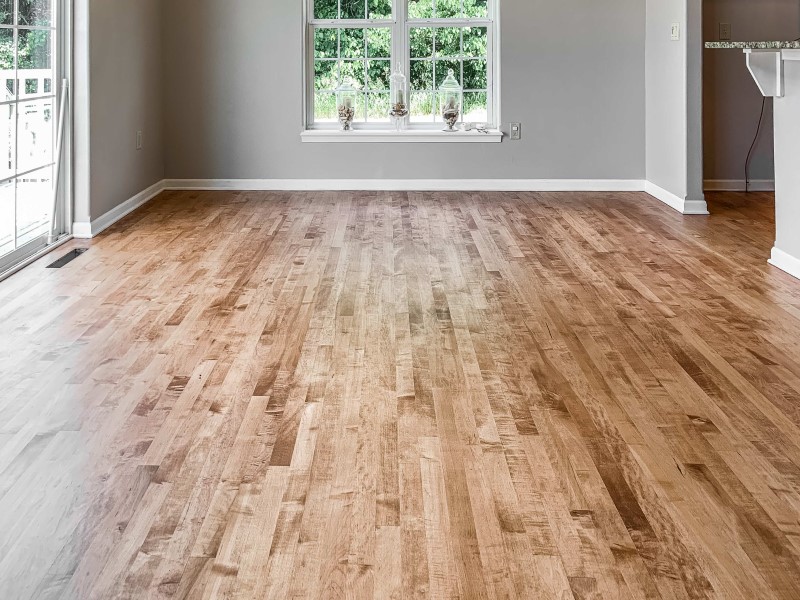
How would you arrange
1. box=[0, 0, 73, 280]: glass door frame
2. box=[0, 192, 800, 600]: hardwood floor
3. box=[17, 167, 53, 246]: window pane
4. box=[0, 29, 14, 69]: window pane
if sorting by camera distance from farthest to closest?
box=[0, 0, 73, 280]: glass door frame < box=[17, 167, 53, 246]: window pane < box=[0, 29, 14, 69]: window pane < box=[0, 192, 800, 600]: hardwood floor

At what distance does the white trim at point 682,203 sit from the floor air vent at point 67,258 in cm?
408

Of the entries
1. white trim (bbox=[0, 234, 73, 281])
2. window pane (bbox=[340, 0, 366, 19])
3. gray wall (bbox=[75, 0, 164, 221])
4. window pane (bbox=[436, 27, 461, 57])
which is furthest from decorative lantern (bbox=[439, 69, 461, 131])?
white trim (bbox=[0, 234, 73, 281])

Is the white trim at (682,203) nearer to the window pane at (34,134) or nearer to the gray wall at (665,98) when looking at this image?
the gray wall at (665,98)

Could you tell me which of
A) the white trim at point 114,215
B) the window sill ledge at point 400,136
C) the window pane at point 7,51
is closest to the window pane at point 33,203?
the white trim at point 114,215

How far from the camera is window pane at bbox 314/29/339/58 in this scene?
27.1ft

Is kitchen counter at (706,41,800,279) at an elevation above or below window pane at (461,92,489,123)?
below

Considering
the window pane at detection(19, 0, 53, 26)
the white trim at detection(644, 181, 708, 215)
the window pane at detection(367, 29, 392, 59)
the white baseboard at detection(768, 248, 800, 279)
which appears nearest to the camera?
the white baseboard at detection(768, 248, 800, 279)

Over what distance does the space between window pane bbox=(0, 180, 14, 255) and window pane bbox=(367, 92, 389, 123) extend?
3828 millimetres

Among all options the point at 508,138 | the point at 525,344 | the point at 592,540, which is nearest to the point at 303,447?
the point at 592,540

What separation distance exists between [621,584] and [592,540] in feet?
0.65

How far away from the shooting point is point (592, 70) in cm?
811

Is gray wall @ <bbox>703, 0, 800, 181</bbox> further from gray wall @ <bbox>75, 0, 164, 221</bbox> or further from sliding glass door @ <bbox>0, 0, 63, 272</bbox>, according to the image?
sliding glass door @ <bbox>0, 0, 63, 272</bbox>

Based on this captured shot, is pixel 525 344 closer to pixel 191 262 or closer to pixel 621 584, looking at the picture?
pixel 621 584

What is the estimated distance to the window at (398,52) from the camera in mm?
8250
